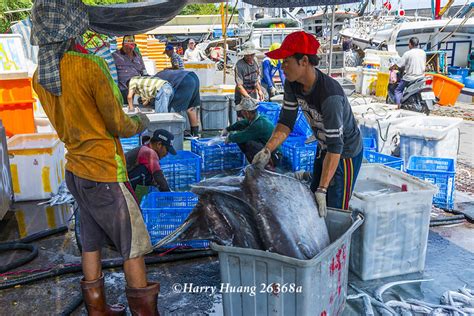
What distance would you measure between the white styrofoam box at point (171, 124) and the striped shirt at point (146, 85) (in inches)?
32.3

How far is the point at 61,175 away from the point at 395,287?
441cm

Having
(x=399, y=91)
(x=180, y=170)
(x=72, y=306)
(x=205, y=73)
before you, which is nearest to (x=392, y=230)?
(x=72, y=306)

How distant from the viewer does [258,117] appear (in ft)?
19.0

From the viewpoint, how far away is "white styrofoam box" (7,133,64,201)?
5.37 metres

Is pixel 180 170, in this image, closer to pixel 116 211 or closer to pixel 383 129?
pixel 116 211

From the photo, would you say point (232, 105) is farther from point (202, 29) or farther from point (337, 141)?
point (202, 29)

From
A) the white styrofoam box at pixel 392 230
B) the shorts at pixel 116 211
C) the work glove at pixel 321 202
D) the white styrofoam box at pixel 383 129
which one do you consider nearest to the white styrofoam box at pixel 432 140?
the white styrofoam box at pixel 383 129

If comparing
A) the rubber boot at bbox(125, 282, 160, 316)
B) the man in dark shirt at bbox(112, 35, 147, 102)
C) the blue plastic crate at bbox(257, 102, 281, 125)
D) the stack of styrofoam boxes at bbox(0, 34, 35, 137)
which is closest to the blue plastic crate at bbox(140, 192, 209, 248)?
the rubber boot at bbox(125, 282, 160, 316)

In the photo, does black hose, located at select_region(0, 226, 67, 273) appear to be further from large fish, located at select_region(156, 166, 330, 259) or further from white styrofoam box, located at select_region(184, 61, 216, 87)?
white styrofoam box, located at select_region(184, 61, 216, 87)

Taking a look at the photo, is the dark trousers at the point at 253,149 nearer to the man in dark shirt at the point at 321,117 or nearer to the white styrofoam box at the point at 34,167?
the man in dark shirt at the point at 321,117

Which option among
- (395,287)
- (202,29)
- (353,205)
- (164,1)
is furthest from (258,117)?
(202,29)

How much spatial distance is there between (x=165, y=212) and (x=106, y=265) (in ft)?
2.26

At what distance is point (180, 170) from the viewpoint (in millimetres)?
5520

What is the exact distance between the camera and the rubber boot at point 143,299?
2777mm
